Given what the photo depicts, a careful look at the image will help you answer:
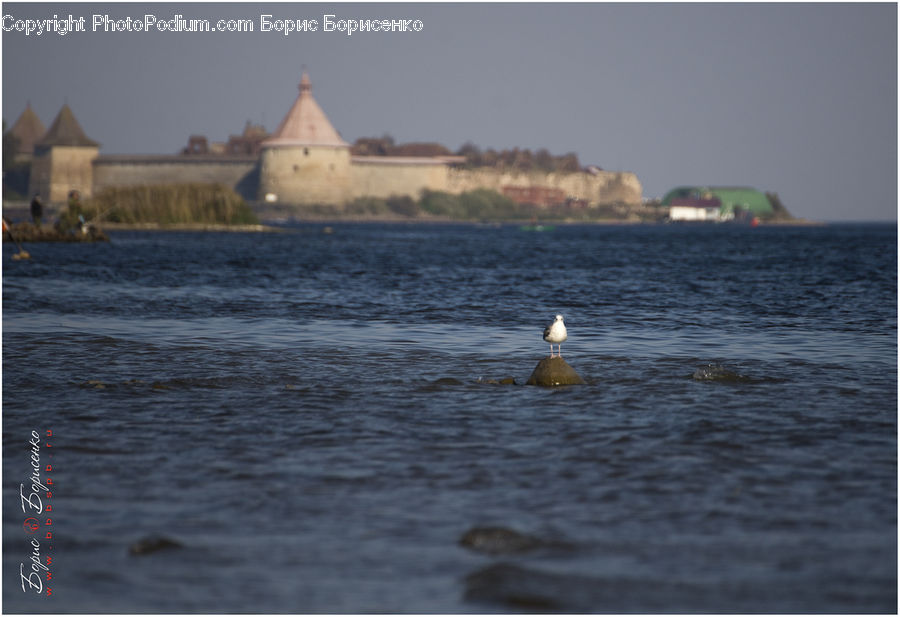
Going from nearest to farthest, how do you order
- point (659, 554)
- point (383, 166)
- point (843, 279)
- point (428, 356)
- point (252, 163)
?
point (659, 554)
point (428, 356)
point (843, 279)
point (252, 163)
point (383, 166)

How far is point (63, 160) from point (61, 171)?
114 cm

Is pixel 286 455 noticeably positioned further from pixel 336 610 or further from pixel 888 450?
pixel 888 450

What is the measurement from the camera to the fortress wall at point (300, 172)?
360ft

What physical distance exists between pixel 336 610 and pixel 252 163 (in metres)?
113

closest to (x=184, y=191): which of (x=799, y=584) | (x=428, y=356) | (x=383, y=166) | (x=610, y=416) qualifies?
(x=428, y=356)

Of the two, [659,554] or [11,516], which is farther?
[11,516]

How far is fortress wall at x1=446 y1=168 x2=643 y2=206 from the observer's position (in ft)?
445

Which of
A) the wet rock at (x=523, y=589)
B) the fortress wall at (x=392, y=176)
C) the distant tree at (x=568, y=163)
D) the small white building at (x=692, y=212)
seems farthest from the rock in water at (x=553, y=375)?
the small white building at (x=692, y=212)

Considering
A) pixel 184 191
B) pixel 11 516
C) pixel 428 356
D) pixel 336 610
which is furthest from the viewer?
pixel 184 191

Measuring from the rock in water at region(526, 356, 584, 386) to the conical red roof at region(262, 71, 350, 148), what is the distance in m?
102

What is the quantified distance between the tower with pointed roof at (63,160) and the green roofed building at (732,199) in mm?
87113

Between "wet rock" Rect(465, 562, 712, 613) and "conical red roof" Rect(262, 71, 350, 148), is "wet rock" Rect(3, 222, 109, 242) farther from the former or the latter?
"conical red roof" Rect(262, 71, 350, 148)

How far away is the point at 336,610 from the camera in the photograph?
4.45 metres

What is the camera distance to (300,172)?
A: 362ft
